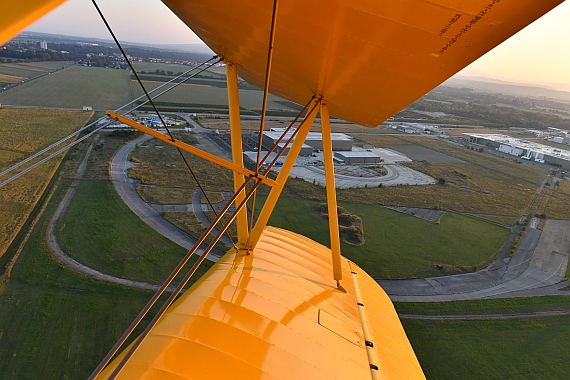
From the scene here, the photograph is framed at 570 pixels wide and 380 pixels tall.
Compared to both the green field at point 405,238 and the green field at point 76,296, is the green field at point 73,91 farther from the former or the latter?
the green field at point 405,238

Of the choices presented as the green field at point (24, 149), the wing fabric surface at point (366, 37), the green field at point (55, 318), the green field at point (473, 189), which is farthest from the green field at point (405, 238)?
the wing fabric surface at point (366, 37)

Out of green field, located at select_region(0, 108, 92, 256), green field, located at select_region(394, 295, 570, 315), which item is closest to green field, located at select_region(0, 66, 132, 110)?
green field, located at select_region(0, 108, 92, 256)

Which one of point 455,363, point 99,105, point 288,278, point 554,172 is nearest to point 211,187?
point 455,363

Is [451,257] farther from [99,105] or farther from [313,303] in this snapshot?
[99,105]

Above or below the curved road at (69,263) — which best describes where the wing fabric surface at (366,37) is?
above

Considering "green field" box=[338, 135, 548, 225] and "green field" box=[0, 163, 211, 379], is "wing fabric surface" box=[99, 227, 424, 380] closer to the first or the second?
"green field" box=[0, 163, 211, 379]

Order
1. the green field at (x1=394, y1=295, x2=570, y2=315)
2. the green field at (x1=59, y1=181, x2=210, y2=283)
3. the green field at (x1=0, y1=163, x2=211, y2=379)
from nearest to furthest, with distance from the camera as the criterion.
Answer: the green field at (x1=0, y1=163, x2=211, y2=379) < the green field at (x1=394, y1=295, x2=570, y2=315) < the green field at (x1=59, y1=181, x2=210, y2=283)
